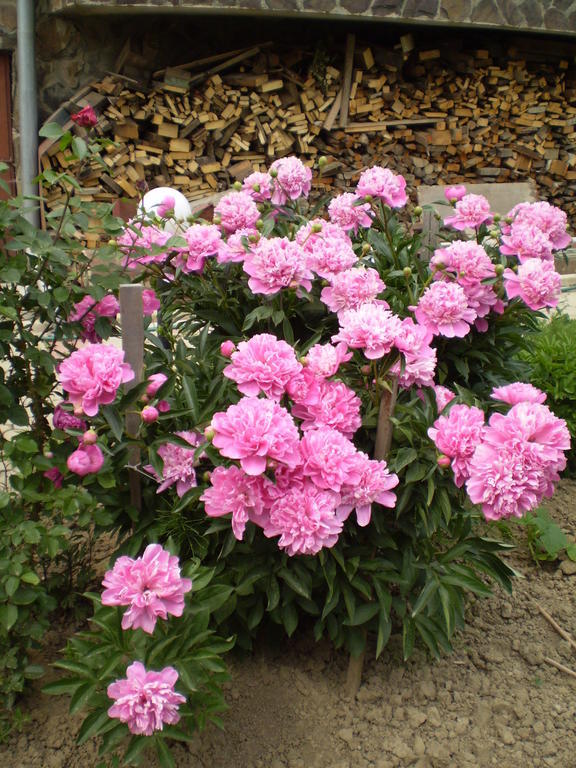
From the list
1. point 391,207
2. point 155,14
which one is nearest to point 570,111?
point 155,14

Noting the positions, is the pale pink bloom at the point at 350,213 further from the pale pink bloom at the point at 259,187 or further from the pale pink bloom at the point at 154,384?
the pale pink bloom at the point at 154,384

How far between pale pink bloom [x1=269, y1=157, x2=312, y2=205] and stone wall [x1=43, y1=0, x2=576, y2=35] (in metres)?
3.61

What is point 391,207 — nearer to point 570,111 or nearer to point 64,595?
point 64,595

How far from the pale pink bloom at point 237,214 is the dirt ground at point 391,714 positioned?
3.35 ft

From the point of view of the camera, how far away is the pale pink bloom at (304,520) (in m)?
1.26

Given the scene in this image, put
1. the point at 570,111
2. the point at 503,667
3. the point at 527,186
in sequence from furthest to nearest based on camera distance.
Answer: the point at 570,111
the point at 527,186
the point at 503,667

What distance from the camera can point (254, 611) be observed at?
1508mm

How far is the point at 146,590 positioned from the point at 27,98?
16.3 ft

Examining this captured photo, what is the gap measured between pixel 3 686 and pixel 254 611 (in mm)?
490

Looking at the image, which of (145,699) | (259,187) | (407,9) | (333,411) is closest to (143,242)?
(259,187)

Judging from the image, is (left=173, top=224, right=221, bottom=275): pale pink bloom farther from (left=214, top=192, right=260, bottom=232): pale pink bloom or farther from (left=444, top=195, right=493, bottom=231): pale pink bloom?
(left=444, top=195, right=493, bottom=231): pale pink bloom

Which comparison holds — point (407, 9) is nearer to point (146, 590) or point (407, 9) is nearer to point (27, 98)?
point (27, 98)

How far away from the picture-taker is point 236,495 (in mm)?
1271

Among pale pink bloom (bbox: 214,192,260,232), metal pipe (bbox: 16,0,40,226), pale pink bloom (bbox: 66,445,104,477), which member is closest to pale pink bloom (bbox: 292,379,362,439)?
pale pink bloom (bbox: 66,445,104,477)
